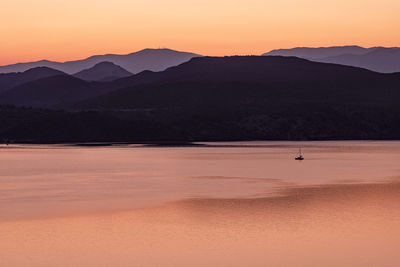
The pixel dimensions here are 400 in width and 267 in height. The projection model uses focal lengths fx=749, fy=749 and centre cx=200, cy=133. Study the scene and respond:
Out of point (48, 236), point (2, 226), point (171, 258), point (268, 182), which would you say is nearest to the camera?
point (171, 258)

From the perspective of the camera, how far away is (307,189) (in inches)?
2574

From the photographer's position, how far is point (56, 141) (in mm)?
184875

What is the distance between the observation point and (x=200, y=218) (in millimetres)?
46906

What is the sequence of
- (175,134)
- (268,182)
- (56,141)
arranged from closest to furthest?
(268,182), (56,141), (175,134)

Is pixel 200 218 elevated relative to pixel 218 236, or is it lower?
elevated

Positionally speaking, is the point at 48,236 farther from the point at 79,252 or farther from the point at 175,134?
the point at 175,134

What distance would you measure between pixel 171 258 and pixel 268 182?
38.2m

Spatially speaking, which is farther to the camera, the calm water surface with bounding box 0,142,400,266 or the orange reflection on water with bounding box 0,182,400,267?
the calm water surface with bounding box 0,142,400,266

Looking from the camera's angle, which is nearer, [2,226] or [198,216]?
[2,226]

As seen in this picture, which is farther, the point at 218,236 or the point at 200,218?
the point at 200,218

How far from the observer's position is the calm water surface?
117 ft

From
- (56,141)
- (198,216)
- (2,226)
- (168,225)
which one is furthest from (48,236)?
(56,141)

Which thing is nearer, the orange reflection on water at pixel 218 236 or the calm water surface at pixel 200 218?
the orange reflection on water at pixel 218 236

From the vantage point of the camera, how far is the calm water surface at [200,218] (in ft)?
117
